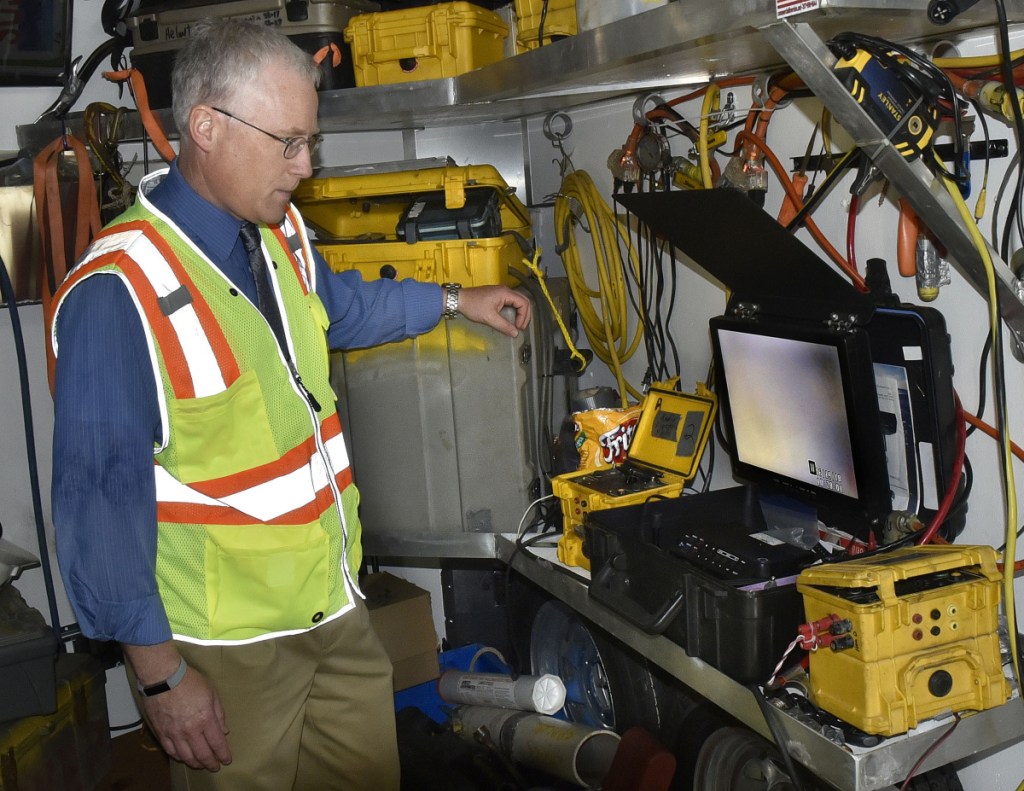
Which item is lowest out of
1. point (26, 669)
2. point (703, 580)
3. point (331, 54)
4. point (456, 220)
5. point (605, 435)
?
point (26, 669)

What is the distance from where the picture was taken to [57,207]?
2.81 metres

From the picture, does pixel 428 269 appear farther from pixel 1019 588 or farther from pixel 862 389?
pixel 1019 588

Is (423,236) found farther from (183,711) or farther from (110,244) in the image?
(183,711)

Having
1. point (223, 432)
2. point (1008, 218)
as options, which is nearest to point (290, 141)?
point (223, 432)

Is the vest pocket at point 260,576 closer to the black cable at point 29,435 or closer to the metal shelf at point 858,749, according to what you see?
the metal shelf at point 858,749

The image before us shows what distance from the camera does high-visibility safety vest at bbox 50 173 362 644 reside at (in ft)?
5.70

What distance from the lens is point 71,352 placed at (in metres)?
1.64

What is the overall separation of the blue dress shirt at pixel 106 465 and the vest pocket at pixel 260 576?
4.6 inches

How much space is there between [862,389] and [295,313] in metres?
1.10

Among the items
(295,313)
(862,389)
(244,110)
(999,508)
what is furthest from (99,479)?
(999,508)

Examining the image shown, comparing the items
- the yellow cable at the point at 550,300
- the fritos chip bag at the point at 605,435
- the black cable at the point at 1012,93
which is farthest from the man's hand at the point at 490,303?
the black cable at the point at 1012,93

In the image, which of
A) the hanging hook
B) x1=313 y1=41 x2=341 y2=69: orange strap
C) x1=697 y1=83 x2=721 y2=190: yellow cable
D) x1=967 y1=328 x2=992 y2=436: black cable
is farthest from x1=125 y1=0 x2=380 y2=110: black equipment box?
x1=967 y1=328 x2=992 y2=436: black cable

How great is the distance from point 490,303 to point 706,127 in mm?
639

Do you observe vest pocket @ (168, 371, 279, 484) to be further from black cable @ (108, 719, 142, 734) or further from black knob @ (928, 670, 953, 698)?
black cable @ (108, 719, 142, 734)
